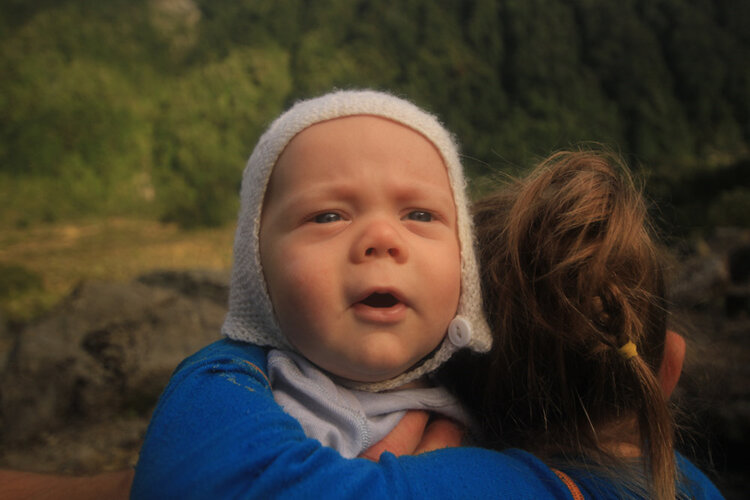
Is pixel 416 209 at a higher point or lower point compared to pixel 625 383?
higher

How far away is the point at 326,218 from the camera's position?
3.05 feet

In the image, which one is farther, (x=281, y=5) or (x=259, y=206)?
(x=281, y=5)

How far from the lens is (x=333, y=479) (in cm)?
68

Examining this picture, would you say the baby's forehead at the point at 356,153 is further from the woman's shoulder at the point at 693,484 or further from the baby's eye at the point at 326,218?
the woman's shoulder at the point at 693,484

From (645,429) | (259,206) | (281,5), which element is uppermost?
(281,5)

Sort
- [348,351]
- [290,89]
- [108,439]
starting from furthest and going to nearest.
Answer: [290,89]
[108,439]
[348,351]

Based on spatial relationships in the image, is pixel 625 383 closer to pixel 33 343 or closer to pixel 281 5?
pixel 33 343

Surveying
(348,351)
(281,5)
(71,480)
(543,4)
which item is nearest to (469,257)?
(348,351)

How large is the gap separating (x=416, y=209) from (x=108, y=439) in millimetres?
1742

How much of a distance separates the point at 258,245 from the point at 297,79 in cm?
511

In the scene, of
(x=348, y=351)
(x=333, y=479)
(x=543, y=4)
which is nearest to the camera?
(x=333, y=479)

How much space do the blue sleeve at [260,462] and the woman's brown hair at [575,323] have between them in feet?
0.62

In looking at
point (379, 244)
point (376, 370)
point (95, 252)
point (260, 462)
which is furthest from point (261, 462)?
point (95, 252)

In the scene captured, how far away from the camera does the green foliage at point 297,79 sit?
471cm
